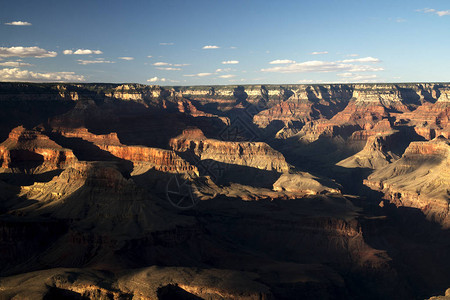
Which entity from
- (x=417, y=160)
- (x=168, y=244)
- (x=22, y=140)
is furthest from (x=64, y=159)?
(x=417, y=160)

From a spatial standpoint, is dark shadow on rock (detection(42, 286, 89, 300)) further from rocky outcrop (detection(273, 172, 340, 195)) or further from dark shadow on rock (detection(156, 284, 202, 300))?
rocky outcrop (detection(273, 172, 340, 195))

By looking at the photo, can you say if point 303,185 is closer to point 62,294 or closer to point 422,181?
point 422,181

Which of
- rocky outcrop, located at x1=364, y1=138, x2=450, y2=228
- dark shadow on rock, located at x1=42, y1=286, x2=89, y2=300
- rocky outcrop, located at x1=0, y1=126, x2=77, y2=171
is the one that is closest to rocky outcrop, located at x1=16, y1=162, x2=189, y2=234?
dark shadow on rock, located at x1=42, y1=286, x2=89, y2=300

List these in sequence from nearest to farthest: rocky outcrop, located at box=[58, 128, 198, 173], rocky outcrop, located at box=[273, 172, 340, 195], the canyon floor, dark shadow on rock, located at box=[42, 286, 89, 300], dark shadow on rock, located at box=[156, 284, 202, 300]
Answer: dark shadow on rock, located at box=[42, 286, 89, 300], dark shadow on rock, located at box=[156, 284, 202, 300], the canyon floor, rocky outcrop, located at box=[273, 172, 340, 195], rocky outcrop, located at box=[58, 128, 198, 173]

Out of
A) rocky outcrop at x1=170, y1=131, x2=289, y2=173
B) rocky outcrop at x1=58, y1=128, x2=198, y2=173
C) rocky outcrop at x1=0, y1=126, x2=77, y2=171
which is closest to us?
rocky outcrop at x1=0, y1=126, x2=77, y2=171

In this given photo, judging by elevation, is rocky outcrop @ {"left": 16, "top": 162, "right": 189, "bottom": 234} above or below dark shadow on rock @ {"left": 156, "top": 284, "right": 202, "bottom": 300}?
above

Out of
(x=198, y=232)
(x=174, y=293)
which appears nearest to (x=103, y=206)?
(x=198, y=232)

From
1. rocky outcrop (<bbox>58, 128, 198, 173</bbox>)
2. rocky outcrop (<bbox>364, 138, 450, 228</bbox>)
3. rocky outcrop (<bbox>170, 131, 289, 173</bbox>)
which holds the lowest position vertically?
rocky outcrop (<bbox>364, 138, 450, 228</bbox>)
